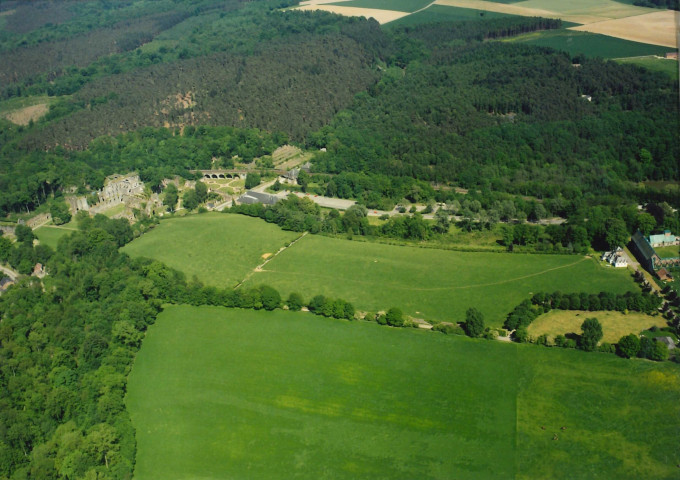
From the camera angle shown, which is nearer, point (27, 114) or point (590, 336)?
point (590, 336)

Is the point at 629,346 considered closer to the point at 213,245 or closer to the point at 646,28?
the point at 213,245

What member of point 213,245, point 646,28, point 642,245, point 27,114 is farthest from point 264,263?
point 27,114

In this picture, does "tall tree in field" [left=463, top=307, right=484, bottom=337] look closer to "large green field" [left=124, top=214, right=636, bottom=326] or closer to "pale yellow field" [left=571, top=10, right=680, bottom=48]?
"large green field" [left=124, top=214, right=636, bottom=326]

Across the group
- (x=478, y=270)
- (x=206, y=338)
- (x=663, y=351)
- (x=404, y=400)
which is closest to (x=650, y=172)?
(x=478, y=270)

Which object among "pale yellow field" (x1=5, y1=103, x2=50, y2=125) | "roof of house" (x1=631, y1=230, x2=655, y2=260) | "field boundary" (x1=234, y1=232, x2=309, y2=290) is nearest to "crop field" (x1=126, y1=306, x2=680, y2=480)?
"field boundary" (x1=234, y1=232, x2=309, y2=290)

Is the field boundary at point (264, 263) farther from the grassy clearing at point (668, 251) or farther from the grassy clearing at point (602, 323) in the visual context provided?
Answer: the grassy clearing at point (668, 251)

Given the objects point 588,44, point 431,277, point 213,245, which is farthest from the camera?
point 588,44

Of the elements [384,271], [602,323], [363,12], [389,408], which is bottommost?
[389,408]

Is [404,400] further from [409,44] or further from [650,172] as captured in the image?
[409,44]
